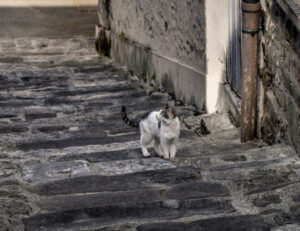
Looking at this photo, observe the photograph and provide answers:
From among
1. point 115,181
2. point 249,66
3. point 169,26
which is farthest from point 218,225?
point 169,26

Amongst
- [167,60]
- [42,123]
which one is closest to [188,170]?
[42,123]

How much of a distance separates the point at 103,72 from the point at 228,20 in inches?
170

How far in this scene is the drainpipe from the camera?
5.14 meters

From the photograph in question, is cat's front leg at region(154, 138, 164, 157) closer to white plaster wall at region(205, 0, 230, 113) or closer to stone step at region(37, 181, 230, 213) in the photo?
stone step at region(37, 181, 230, 213)

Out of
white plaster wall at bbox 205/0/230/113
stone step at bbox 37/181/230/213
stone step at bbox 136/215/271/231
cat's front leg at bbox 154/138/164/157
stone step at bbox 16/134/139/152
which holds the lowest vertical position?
stone step at bbox 16/134/139/152

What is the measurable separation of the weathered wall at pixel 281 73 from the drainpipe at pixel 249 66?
7 centimetres

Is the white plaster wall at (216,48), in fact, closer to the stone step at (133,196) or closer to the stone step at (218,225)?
the stone step at (133,196)

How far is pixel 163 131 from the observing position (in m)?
5.11

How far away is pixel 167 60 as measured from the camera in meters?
8.08

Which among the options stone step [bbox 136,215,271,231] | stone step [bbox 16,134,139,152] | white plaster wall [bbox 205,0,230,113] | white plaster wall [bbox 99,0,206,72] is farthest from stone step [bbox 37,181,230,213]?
white plaster wall [bbox 99,0,206,72]

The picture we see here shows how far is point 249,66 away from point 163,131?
0.84 meters

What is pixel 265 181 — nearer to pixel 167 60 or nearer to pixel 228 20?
pixel 228 20

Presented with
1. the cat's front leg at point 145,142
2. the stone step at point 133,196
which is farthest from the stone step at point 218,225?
the cat's front leg at point 145,142

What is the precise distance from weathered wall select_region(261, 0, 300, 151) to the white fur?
2.32 feet
